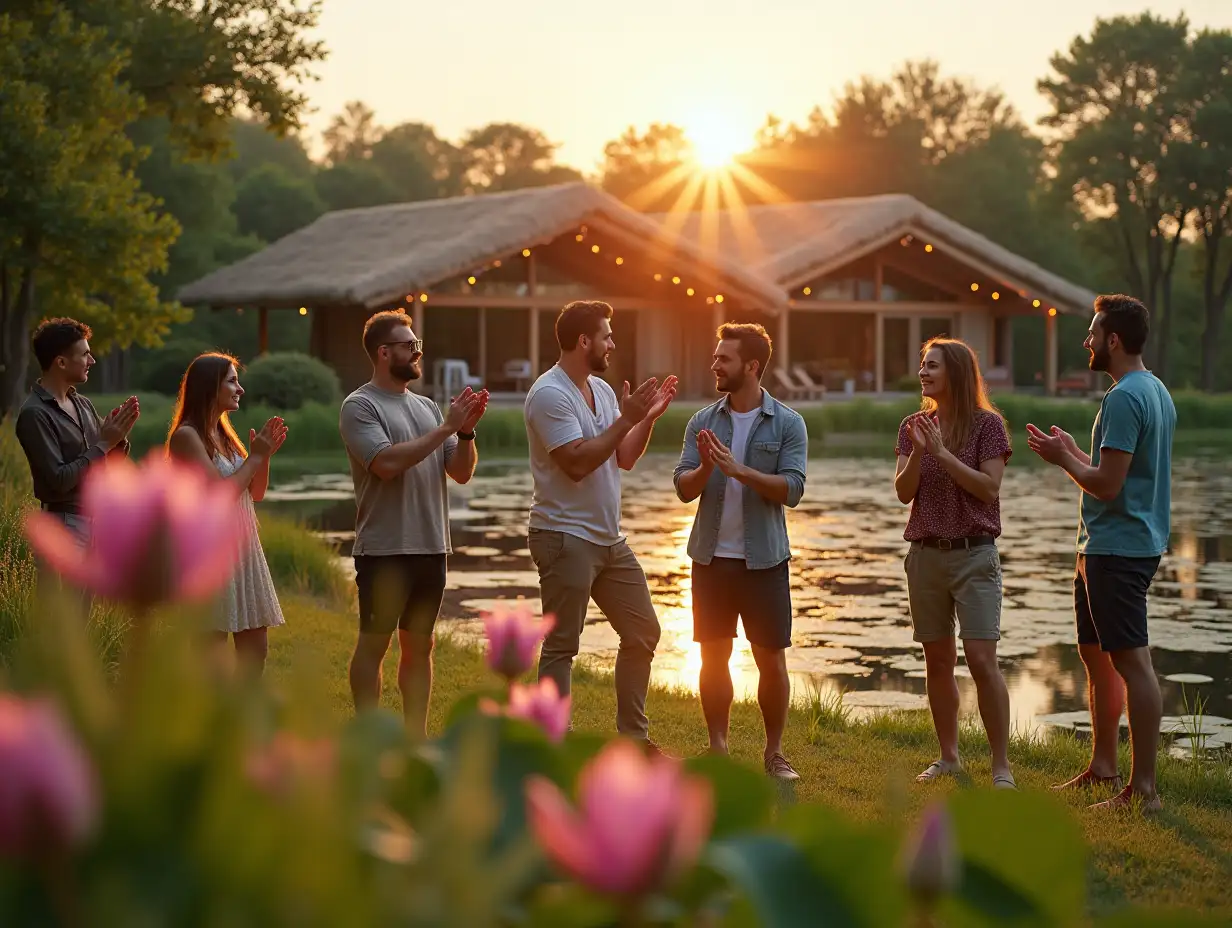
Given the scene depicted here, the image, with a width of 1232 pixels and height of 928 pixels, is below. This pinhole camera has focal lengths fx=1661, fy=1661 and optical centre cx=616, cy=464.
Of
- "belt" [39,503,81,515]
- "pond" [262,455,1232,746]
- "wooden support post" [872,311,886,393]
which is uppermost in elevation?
"wooden support post" [872,311,886,393]

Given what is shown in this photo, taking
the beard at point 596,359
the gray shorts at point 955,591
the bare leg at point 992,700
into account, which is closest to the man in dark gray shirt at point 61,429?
the beard at point 596,359

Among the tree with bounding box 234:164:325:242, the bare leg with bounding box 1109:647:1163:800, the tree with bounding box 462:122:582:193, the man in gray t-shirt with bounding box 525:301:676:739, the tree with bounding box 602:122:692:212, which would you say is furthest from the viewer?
the tree with bounding box 462:122:582:193

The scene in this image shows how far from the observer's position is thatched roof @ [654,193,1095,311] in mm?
38500

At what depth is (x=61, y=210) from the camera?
60.6ft

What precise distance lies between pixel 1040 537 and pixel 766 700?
11.2 meters

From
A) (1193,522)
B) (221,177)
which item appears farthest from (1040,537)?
(221,177)

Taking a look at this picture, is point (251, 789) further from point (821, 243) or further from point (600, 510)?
point (821, 243)

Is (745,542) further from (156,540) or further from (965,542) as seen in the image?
(156,540)

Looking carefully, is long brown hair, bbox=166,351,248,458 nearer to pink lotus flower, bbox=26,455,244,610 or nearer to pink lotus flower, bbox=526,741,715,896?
pink lotus flower, bbox=26,455,244,610

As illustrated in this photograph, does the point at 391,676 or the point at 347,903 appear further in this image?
the point at 391,676

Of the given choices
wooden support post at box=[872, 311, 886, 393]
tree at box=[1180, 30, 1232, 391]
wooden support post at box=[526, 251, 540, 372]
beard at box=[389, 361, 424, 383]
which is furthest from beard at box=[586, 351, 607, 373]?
tree at box=[1180, 30, 1232, 391]

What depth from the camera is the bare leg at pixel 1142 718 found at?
20.5 ft

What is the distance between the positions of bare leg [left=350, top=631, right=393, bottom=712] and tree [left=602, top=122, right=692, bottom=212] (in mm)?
67223

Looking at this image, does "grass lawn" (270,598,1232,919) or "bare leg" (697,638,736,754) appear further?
"bare leg" (697,638,736,754)
